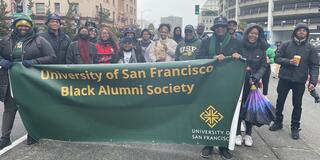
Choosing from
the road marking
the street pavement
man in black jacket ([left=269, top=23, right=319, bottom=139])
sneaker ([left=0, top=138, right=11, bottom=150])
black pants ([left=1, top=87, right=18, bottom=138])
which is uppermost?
man in black jacket ([left=269, top=23, right=319, bottom=139])

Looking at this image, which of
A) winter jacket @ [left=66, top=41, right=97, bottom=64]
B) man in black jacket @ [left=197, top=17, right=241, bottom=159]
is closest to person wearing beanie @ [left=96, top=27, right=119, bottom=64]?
winter jacket @ [left=66, top=41, right=97, bottom=64]

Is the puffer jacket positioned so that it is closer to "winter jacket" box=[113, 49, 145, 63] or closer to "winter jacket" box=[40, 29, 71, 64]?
"winter jacket" box=[113, 49, 145, 63]

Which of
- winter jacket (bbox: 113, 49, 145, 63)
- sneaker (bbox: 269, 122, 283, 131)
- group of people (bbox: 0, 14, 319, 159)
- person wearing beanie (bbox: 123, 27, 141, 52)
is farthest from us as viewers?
person wearing beanie (bbox: 123, 27, 141, 52)

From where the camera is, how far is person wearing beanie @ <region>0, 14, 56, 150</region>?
16.3ft

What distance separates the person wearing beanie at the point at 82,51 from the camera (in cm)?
593

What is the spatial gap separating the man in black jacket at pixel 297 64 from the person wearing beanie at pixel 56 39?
11.6 feet

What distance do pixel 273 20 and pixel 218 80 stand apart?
2514 inches

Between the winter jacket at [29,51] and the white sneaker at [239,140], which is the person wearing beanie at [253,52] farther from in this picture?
the winter jacket at [29,51]

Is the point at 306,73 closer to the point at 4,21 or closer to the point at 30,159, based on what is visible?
the point at 30,159

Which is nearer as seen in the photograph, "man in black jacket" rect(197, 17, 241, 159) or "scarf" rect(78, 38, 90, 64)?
"man in black jacket" rect(197, 17, 241, 159)

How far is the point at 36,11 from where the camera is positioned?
52.2 meters

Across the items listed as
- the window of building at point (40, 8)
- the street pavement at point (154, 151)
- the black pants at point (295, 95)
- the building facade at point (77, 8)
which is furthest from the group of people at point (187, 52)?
the window of building at point (40, 8)

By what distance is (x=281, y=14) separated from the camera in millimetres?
60812

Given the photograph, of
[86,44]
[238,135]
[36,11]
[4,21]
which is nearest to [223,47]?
[238,135]
